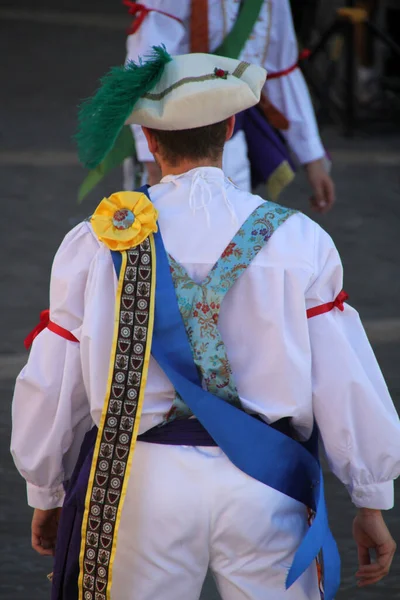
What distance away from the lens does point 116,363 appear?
2.15m

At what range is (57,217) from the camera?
6.78 metres

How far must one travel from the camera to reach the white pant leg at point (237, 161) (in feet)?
12.6

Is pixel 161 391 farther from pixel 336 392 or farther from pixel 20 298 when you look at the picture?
pixel 20 298

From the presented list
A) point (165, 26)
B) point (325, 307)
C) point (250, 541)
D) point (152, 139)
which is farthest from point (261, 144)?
point (250, 541)

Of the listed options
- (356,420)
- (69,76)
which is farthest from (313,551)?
(69,76)

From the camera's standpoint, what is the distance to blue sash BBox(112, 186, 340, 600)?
83.9 inches

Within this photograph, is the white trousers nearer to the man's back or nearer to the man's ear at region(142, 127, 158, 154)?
the man's back

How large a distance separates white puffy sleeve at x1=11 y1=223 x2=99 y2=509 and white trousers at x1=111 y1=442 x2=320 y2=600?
187 millimetres

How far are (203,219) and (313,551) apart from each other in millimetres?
695

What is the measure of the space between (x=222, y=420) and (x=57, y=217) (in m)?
4.79

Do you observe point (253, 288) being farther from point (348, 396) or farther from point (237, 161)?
point (237, 161)

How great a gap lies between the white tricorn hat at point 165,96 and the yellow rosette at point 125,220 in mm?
152

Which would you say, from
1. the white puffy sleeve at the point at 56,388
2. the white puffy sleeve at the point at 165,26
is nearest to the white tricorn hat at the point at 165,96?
the white puffy sleeve at the point at 56,388

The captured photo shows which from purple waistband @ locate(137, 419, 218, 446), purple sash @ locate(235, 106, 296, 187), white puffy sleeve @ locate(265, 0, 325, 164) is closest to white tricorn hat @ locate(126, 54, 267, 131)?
purple waistband @ locate(137, 419, 218, 446)
